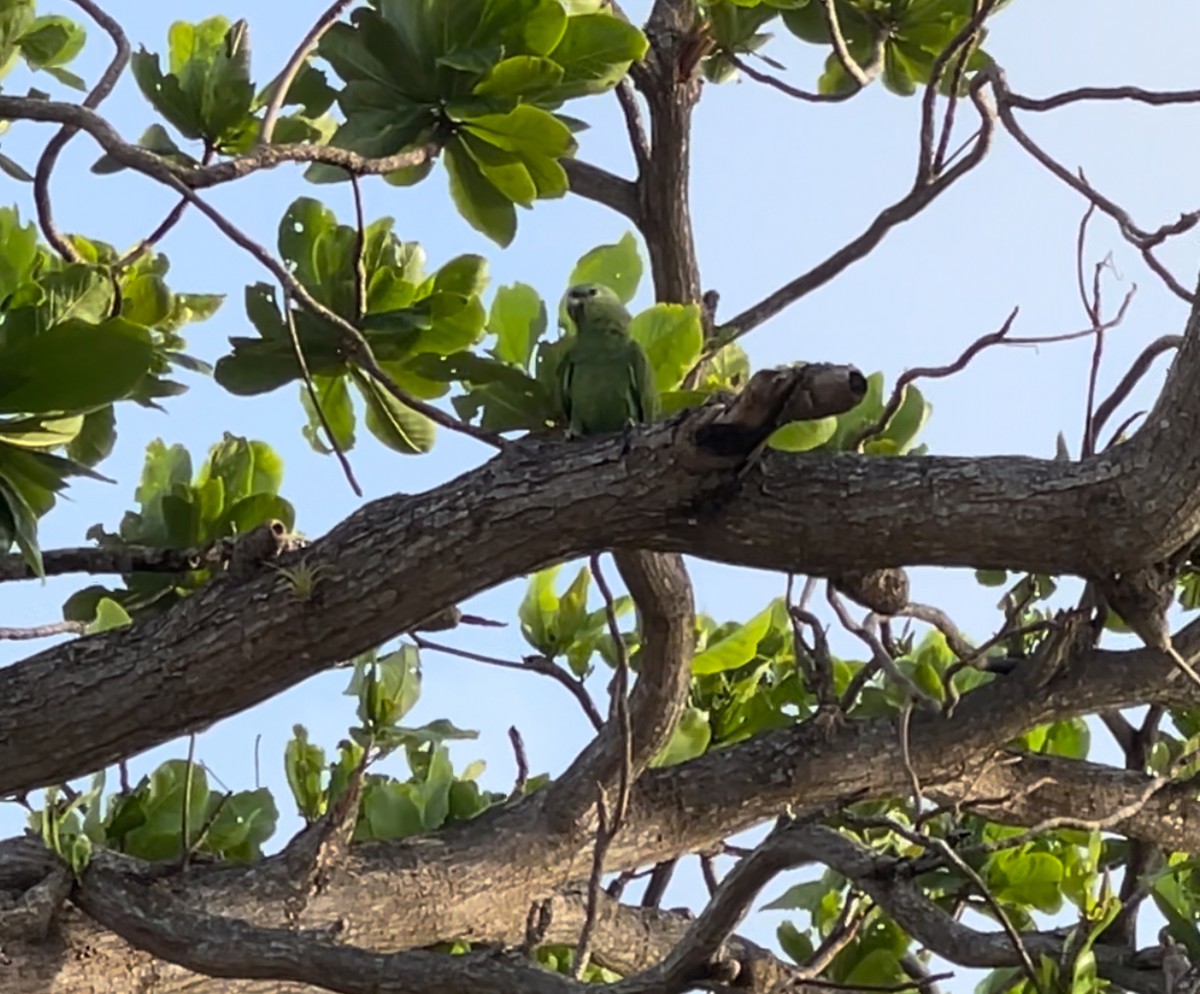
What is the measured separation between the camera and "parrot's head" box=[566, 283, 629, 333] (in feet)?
6.84

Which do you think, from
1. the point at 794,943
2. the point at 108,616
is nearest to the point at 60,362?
the point at 108,616

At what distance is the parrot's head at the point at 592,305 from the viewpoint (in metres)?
2.08

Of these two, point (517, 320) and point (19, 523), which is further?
point (517, 320)

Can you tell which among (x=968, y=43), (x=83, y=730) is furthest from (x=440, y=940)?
(x=968, y=43)

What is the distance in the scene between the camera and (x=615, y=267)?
2.09m

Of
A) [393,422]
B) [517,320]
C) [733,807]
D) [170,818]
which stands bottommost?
[170,818]

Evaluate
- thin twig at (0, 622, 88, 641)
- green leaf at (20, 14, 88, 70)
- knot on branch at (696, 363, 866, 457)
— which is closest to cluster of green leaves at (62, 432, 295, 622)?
thin twig at (0, 622, 88, 641)

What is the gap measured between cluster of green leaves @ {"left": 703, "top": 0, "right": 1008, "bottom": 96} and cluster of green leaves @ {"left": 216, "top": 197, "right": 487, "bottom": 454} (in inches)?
22.4

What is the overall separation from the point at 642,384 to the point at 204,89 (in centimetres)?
73

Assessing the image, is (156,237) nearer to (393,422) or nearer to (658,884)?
(393,422)

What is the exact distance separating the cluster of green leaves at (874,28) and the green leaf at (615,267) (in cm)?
37

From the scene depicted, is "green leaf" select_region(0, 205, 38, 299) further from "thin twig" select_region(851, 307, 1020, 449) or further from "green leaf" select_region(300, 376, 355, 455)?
"thin twig" select_region(851, 307, 1020, 449)

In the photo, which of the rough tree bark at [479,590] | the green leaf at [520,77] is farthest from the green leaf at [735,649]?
the green leaf at [520,77]

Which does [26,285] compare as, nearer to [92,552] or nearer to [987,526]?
[92,552]
